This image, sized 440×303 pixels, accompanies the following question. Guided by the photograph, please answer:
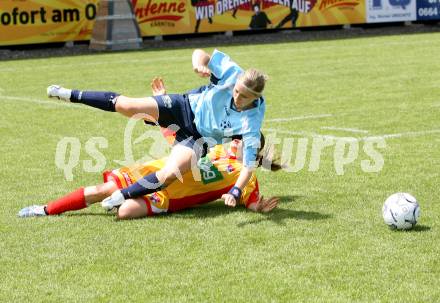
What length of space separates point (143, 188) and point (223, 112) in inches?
40.2

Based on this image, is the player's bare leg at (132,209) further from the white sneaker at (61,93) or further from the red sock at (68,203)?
the white sneaker at (61,93)

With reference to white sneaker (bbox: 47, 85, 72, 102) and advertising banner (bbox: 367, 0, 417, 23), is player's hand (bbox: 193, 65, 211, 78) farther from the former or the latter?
advertising banner (bbox: 367, 0, 417, 23)

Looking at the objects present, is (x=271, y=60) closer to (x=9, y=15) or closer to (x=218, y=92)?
(x=9, y=15)

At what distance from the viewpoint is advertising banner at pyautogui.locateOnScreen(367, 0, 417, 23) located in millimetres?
34094

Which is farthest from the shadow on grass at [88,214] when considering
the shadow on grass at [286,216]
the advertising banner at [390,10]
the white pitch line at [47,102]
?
the advertising banner at [390,10]

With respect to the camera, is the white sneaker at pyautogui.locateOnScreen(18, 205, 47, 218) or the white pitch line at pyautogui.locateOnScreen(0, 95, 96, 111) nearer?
the white sneaker at pyautogui.locateOnScreen(18, 205, 47, 218)

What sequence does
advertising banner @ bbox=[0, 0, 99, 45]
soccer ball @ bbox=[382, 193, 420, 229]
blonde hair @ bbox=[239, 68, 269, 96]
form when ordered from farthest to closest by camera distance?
1. advertising banner @ bbox=[0, 0, 99, 45]
2. blonde hair @ bbox=[239, 68, 269, 96]
3. soccer ball @ bbox=[382, 193, 420, 229]

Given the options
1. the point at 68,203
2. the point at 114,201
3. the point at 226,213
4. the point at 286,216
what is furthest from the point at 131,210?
the point at 286,216

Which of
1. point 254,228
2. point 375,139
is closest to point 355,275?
point 254,228

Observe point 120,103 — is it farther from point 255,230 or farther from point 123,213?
point 255,230

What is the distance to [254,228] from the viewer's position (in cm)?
795

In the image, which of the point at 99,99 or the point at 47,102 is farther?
the point at 47,102

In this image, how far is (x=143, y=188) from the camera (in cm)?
844

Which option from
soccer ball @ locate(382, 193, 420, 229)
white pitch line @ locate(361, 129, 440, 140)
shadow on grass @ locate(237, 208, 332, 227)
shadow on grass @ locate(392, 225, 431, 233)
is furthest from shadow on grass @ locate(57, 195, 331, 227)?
white pitch line @ locate(361, 129, 440, 140)
